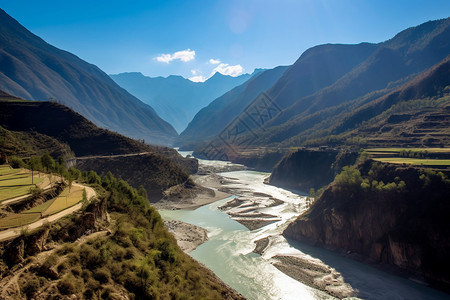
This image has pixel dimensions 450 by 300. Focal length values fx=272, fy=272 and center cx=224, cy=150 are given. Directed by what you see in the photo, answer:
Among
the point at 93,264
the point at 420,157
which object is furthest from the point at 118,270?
the point at 420,157

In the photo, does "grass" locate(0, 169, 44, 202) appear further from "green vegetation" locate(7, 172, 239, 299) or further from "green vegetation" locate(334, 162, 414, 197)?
"green vegetation" locate(334, 162, 414, 197)

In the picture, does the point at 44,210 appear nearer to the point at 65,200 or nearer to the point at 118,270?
the point at 65,200

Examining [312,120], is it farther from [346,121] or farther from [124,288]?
[124,288]

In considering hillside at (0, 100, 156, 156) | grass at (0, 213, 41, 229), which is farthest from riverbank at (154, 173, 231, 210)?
grass at (0, 213, 41, 229)

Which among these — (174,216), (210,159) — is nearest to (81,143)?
(174,216)

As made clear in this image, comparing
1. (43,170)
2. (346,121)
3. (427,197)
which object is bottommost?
(427,197)
